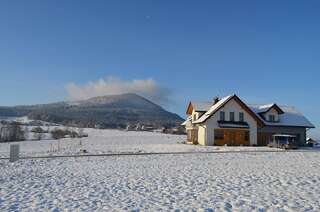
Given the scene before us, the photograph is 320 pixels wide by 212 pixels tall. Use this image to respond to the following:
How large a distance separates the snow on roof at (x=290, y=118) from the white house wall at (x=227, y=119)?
2.41 m

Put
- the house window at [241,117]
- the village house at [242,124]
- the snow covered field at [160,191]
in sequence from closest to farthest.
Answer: the snow covered field at [160,191]
the village house at [242,124]
the house window at [241,117]

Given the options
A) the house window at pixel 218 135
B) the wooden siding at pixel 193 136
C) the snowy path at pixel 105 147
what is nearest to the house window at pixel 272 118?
the house window at pixel 218 135

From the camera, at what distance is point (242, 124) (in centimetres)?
4353

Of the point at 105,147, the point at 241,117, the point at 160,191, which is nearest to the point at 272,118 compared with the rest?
the point at 241,117

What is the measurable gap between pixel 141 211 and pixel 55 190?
14.4ft

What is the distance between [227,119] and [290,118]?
30.4 feet

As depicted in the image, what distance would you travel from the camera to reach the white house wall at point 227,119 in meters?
42.7

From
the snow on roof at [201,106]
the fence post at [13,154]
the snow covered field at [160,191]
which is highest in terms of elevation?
the snow on roof at [201,106]

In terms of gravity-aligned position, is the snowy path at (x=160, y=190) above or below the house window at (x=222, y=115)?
below

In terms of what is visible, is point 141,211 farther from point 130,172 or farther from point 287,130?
point 287,130

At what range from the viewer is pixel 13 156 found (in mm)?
23281

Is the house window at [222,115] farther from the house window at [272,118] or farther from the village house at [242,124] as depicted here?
the house window at [272,118]

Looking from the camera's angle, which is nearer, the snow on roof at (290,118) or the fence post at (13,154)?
the fence post at (13,154)

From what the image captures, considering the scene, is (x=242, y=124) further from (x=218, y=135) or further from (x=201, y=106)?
(x=201, y=106)
